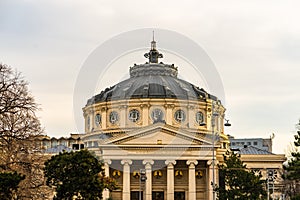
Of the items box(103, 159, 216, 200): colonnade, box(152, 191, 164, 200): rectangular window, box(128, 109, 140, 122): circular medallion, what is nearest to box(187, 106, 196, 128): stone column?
box(128, 109, 140, 122): circular medallion

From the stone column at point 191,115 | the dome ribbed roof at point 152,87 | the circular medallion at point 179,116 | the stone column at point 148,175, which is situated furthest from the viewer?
the dome ribbed roof at point 152,87

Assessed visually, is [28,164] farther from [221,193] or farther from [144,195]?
[144,195]

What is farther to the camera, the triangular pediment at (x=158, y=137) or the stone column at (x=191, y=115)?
the stone column at (x=191, y=115)

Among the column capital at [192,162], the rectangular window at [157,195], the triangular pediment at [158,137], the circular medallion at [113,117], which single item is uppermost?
the circular medallion at [113,117]

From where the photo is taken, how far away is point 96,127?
426 feet

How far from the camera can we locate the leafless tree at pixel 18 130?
189 feet

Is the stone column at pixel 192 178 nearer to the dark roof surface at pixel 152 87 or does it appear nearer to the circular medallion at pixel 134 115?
the circular medallion at pixel 134 115

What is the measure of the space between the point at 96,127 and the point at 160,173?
67.1 feet

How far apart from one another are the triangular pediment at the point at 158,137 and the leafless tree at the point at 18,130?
4982cm

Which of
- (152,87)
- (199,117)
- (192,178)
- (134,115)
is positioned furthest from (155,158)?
(152,87)

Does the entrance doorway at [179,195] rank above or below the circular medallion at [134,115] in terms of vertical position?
below

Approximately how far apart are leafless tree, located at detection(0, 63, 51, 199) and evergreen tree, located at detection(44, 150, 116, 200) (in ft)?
7.61

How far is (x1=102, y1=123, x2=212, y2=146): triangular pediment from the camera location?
110562mm

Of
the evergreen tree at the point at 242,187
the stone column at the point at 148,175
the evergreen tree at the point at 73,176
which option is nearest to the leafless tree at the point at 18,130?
the evergreen tree at the point at 73,176
